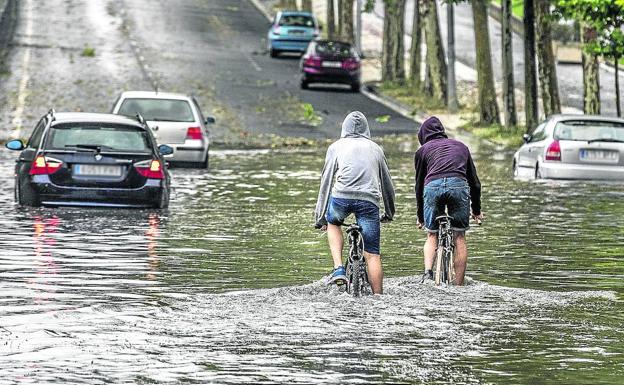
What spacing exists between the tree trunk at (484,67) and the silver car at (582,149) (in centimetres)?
1606

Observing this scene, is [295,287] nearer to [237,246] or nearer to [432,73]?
[237,246]

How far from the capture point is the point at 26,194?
21.7m

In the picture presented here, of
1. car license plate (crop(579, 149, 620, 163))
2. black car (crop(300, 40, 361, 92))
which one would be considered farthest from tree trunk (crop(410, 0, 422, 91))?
car license plate (crop(579, 149, 620, 163))

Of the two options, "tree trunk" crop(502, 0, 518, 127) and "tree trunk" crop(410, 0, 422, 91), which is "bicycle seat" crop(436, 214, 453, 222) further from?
"tree trunk" crop(410, 0, 422, 91)

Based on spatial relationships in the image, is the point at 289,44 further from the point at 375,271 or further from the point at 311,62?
the point at 375,271

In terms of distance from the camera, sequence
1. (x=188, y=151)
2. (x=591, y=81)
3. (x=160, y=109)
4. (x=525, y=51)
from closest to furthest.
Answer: (x=188, y=151)
(x=160, y=109)
(x=591, y=81)
(x=525, y=51)

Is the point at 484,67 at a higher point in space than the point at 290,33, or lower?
higher

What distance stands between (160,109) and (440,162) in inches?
722

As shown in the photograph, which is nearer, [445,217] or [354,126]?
[354,126]

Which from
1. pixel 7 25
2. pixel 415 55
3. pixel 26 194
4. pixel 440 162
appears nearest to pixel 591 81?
pixel 415 55

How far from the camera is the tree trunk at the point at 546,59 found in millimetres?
40594

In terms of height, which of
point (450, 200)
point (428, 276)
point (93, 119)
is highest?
point (450, 200)

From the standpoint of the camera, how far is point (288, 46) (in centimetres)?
6519

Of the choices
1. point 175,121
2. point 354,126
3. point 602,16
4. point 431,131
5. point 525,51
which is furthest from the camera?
point 525,51
